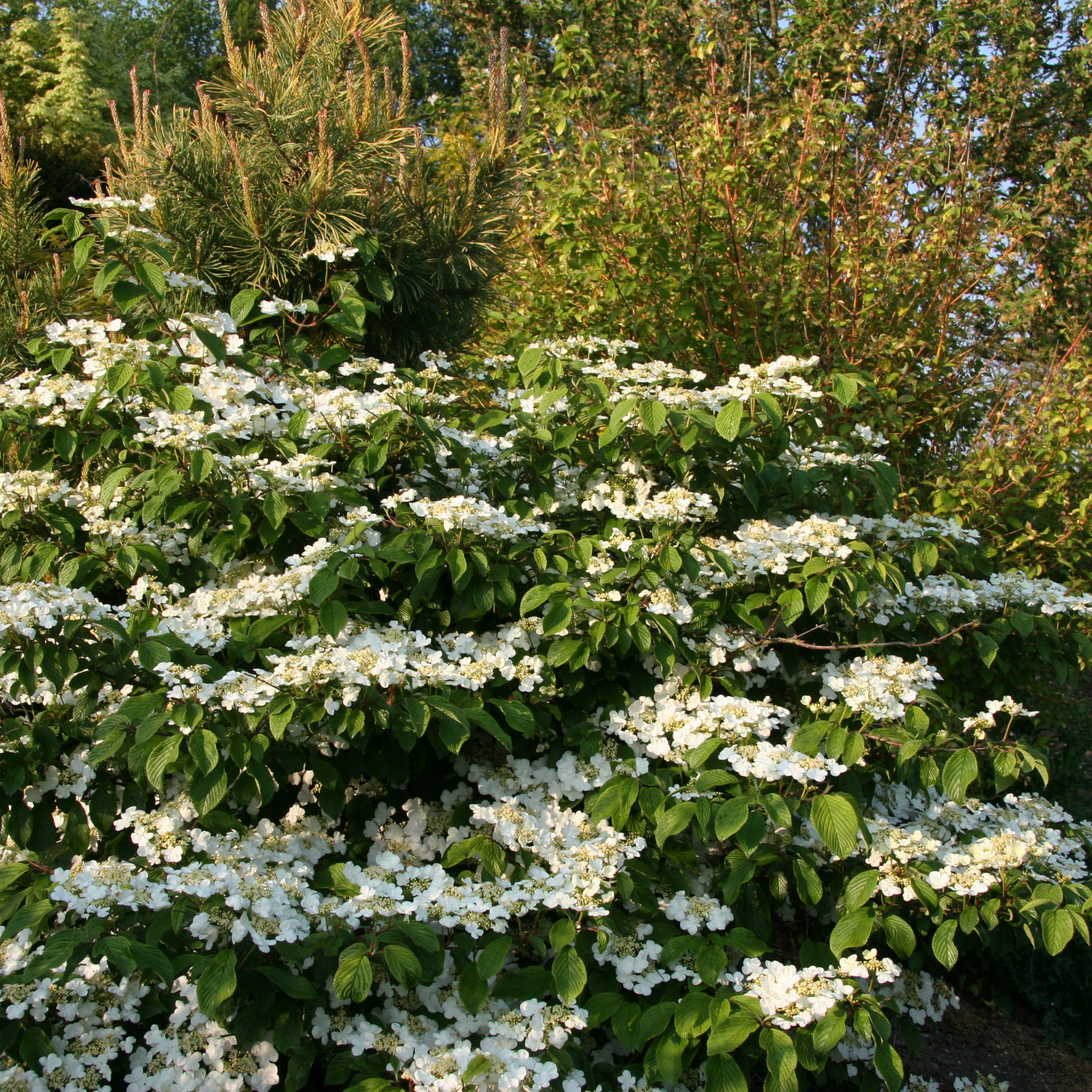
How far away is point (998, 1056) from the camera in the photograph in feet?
10.4

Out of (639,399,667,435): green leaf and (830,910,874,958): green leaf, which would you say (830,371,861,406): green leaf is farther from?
(830,910,874,958): green leaf

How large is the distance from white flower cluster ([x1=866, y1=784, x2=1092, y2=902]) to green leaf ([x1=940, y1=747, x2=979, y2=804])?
0.45 ft

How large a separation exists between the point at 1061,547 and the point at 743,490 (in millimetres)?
1919

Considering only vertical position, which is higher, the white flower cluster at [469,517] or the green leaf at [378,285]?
the green leaf at [378,285]

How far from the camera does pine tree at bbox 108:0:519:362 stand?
2941mm

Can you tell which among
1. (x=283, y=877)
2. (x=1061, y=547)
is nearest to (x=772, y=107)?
(x=1061, y=547)

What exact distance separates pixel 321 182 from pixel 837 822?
7.32 ft

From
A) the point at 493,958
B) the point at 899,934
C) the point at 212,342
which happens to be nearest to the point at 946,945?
the point at 899,934

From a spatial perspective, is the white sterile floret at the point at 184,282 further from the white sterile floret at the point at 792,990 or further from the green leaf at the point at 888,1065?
the green leaf at the point at 888,1065

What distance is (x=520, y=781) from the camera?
7.41 ft

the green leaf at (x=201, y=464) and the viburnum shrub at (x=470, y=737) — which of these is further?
the green leaf at (x=201, y=464)

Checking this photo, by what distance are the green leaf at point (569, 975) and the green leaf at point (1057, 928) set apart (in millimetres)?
875

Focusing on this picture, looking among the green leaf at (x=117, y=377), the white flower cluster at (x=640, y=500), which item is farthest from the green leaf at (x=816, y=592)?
the green leaf at (x=117, y=377)

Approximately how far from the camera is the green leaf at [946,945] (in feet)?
6.29
